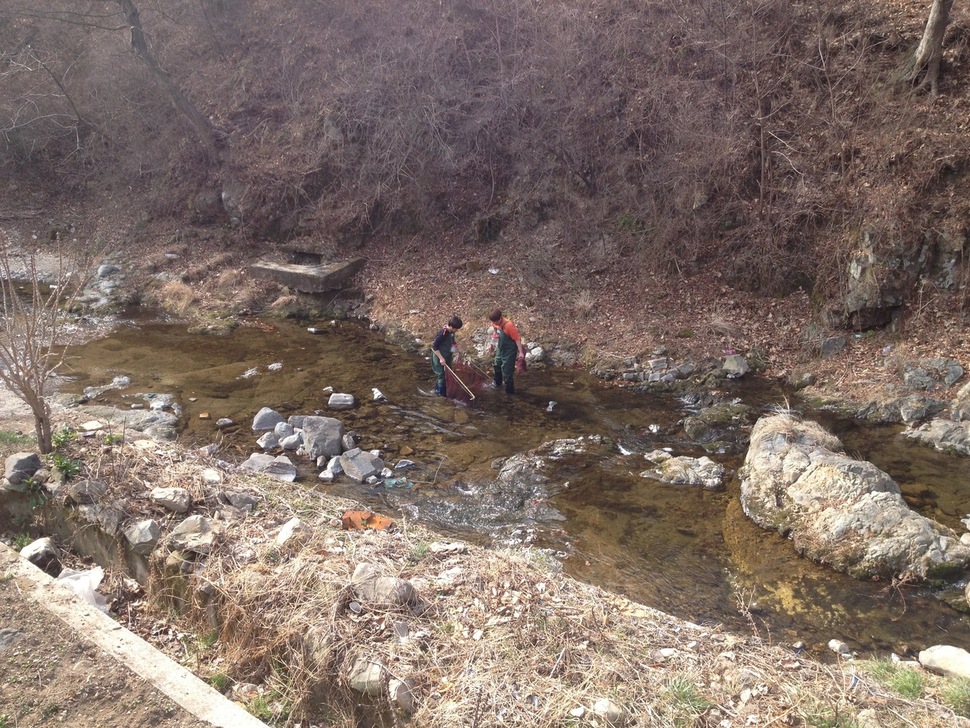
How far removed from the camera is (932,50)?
35.0 ft

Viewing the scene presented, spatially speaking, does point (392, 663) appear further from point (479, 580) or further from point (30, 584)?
point (30, 584)

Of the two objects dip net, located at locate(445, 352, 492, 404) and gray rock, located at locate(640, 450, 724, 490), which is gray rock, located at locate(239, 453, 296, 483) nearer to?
dip net, located at locate(445, 352, 492, 404)

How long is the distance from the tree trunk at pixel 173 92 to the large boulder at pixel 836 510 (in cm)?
1580

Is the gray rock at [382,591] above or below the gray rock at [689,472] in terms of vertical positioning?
above

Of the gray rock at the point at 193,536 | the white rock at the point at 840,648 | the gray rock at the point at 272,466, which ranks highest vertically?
the gray rock at the point at 193,536

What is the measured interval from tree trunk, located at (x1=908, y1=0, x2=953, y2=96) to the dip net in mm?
Answer: 8643

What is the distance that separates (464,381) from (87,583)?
611 centimetres

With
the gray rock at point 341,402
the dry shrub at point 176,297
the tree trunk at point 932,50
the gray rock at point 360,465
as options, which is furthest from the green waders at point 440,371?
the tree trunk at point 932,50

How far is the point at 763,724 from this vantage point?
3.58m

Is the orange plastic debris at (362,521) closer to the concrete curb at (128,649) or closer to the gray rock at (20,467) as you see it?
the concrete curb at (128,649)

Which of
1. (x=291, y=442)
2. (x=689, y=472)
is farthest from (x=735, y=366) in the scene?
(x=291, y=442)

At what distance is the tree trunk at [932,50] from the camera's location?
34.2ft

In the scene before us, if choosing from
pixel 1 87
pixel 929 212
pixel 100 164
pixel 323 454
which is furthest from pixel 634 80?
pixel 1 87

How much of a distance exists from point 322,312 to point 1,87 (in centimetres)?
1383
